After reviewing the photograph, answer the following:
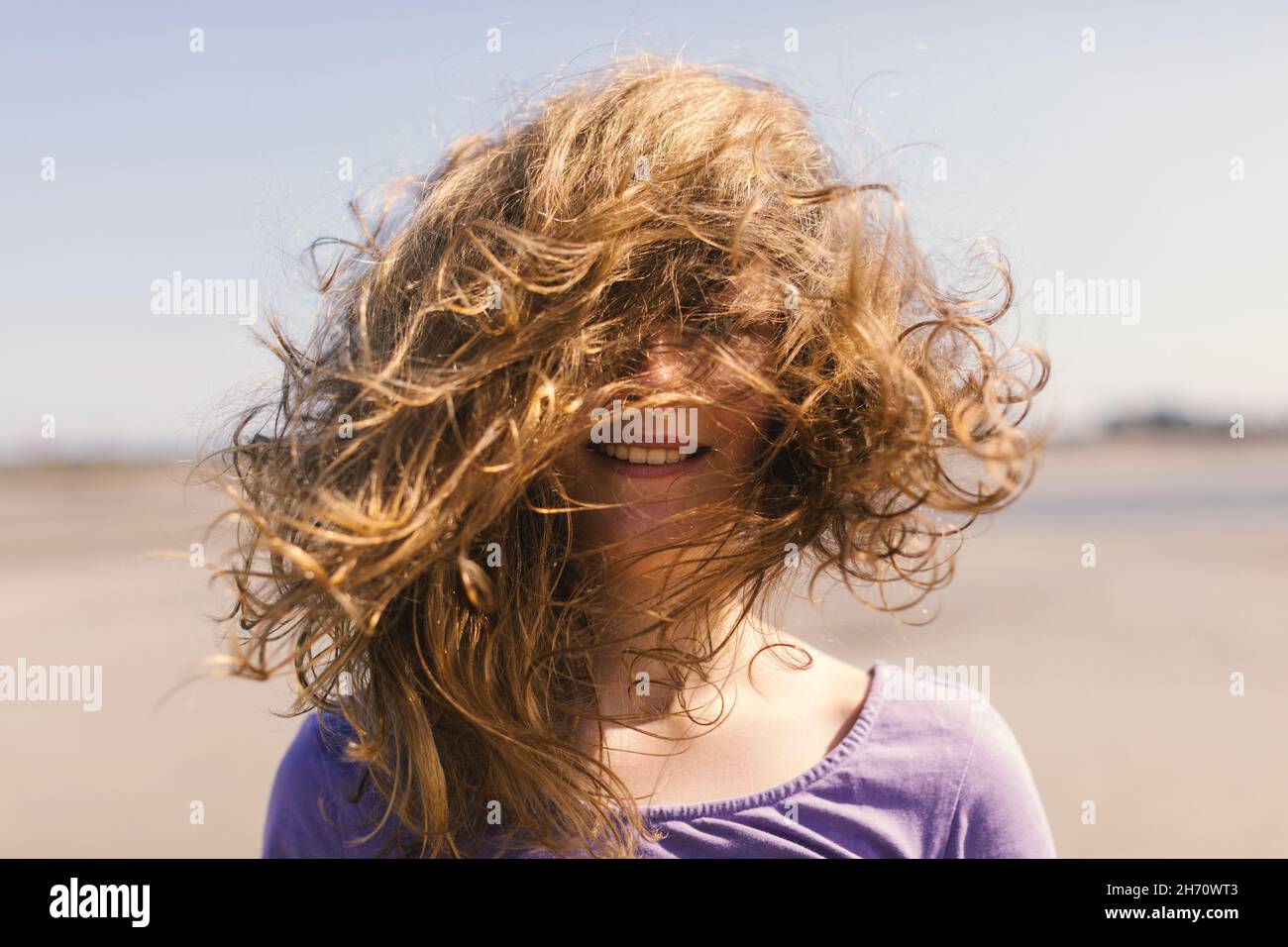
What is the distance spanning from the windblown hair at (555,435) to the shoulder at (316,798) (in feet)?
0.23

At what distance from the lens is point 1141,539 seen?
1521 centimetres

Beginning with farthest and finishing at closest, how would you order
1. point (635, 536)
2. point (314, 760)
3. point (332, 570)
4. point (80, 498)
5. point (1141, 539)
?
point (80, 498)
point (1141, 539)
point (314, 760)
point (635, 536)
point (332, 570)

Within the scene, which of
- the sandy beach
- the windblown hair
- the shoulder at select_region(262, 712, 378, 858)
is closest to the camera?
the windblown hair

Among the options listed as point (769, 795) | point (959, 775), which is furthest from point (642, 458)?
point (959, 775)

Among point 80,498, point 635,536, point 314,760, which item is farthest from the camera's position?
point 80,498

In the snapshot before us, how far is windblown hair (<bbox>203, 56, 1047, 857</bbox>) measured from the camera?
1.56 meters

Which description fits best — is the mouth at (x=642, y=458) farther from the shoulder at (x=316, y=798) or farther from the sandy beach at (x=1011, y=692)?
the shoulder at (x=316, y=798)

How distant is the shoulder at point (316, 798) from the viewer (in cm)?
177

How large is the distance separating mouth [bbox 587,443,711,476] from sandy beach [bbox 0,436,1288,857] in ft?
1.90

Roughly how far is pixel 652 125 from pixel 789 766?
1.14 m

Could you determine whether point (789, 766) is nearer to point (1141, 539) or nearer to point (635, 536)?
point (635, 536)

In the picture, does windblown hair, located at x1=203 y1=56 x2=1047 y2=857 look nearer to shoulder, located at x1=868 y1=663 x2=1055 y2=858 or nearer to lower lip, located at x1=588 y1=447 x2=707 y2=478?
lower lip, located at x1=588 y1=447 x2=707 y2=478

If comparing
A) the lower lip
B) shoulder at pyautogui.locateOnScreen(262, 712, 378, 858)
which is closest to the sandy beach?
shoulder at pyautogui.locateOnScreen(262, 712, 378, 858)
